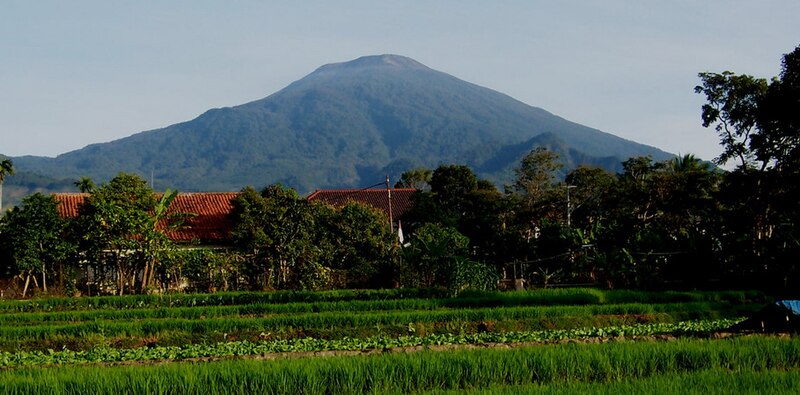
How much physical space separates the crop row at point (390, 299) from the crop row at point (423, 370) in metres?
9.12

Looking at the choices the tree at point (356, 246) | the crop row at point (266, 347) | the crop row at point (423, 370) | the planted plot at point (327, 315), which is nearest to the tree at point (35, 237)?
the planted plot at point (327, 315)

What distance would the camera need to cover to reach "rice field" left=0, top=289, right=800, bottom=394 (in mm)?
8391

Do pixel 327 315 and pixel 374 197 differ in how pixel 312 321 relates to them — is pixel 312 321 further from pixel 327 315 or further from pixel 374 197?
pixel 374 197

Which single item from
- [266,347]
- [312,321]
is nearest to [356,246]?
[312,321]

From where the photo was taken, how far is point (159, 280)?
24219 millimetres

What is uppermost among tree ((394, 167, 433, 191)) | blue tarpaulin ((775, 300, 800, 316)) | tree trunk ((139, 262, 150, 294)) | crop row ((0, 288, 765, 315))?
tree ((394, 167, 433, 191))

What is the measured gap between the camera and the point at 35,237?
22438 millimetres

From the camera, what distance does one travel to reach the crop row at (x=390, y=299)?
63.5ft

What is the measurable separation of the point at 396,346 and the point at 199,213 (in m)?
18.6

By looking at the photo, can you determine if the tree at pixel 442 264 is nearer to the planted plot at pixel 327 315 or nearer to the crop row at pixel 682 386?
the planted plot at pixel 327 315

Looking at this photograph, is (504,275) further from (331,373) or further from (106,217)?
(331,373)

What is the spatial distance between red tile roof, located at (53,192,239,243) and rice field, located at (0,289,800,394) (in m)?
6.47

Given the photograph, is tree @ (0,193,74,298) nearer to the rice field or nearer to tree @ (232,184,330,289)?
the rice field

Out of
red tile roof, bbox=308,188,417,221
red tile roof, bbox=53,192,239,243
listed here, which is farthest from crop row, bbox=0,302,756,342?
red tile roof, bbox=308,188,417,221
